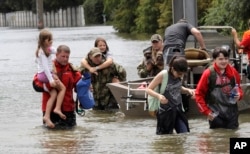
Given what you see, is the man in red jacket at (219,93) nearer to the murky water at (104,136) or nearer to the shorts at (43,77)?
the murky water at (104,136)

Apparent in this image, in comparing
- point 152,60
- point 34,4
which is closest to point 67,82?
point 152,60

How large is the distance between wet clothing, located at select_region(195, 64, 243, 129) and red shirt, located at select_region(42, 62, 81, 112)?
8.19 feet

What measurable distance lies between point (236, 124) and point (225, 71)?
0.81 meters

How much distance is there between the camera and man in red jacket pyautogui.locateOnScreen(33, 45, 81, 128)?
14.4 metres

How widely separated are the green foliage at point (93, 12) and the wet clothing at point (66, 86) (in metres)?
127

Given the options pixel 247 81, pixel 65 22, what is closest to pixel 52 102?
pixel 247 81

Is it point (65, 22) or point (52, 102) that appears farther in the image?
point (65, 22)

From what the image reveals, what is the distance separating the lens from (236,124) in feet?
43.3

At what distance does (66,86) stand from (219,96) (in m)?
2.73

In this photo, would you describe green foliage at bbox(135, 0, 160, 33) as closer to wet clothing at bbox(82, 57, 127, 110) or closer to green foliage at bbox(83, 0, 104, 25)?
green foliage at bbox(83, 0, 104, 25)

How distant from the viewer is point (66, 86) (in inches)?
571

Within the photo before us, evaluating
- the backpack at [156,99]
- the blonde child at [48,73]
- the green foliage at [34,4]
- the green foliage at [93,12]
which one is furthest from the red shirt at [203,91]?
the green foliage at [34,4]

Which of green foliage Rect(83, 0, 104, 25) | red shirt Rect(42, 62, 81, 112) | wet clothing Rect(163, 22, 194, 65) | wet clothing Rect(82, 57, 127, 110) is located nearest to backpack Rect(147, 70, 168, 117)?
red shirt Rect(42, 62, 81, 112)

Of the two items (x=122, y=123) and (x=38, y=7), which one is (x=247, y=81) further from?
(x=38, y=7)
